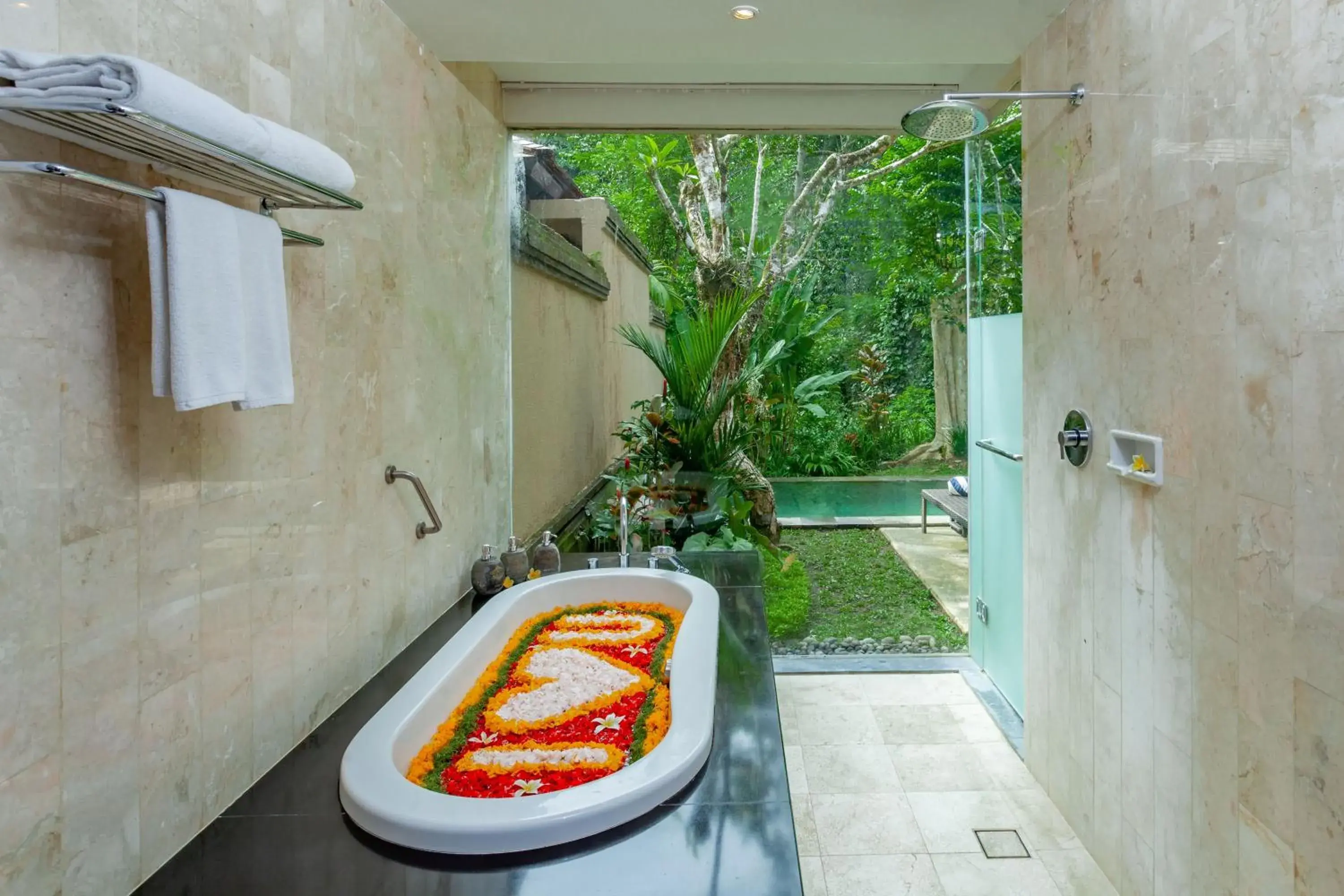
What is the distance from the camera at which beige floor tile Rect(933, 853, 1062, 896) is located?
217cm

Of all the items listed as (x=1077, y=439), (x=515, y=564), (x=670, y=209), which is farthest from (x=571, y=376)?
(x=1077, y=439)

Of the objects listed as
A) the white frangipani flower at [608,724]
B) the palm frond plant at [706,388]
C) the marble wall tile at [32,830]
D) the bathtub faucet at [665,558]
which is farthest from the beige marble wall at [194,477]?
the palm frond plant at [706,388]

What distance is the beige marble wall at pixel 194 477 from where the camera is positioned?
103 cm

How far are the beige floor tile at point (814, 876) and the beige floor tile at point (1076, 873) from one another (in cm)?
61

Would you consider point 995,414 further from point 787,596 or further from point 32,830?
point 32,830

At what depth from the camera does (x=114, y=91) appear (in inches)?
36.3

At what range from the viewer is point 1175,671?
1.79 meters

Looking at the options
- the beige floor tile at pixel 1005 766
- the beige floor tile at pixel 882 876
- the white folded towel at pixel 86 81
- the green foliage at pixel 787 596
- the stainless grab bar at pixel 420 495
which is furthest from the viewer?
the green foliage at pixel 787 596

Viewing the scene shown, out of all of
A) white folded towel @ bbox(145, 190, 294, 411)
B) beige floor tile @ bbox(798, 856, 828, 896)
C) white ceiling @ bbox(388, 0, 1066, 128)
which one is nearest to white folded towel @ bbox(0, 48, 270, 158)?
white folded towel @ bbox(145, 190, 294, 411)

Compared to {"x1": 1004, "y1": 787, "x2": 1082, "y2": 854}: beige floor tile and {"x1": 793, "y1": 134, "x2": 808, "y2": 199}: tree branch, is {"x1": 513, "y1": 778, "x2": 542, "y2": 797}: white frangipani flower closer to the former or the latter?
{"x1": 1004, "y1": 787, "x2": 1082, "y2": 854}: beige floor tile

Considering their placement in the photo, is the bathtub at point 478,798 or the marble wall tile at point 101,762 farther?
the bathtub at point 478,798

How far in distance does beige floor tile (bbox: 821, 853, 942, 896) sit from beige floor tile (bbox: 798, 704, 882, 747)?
0.69 metres

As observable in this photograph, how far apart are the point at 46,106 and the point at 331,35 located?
3.26ft

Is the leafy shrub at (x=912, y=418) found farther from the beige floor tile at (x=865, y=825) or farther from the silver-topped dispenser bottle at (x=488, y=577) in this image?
the silver-topped dispenser bottle at (x=488, y=577)
